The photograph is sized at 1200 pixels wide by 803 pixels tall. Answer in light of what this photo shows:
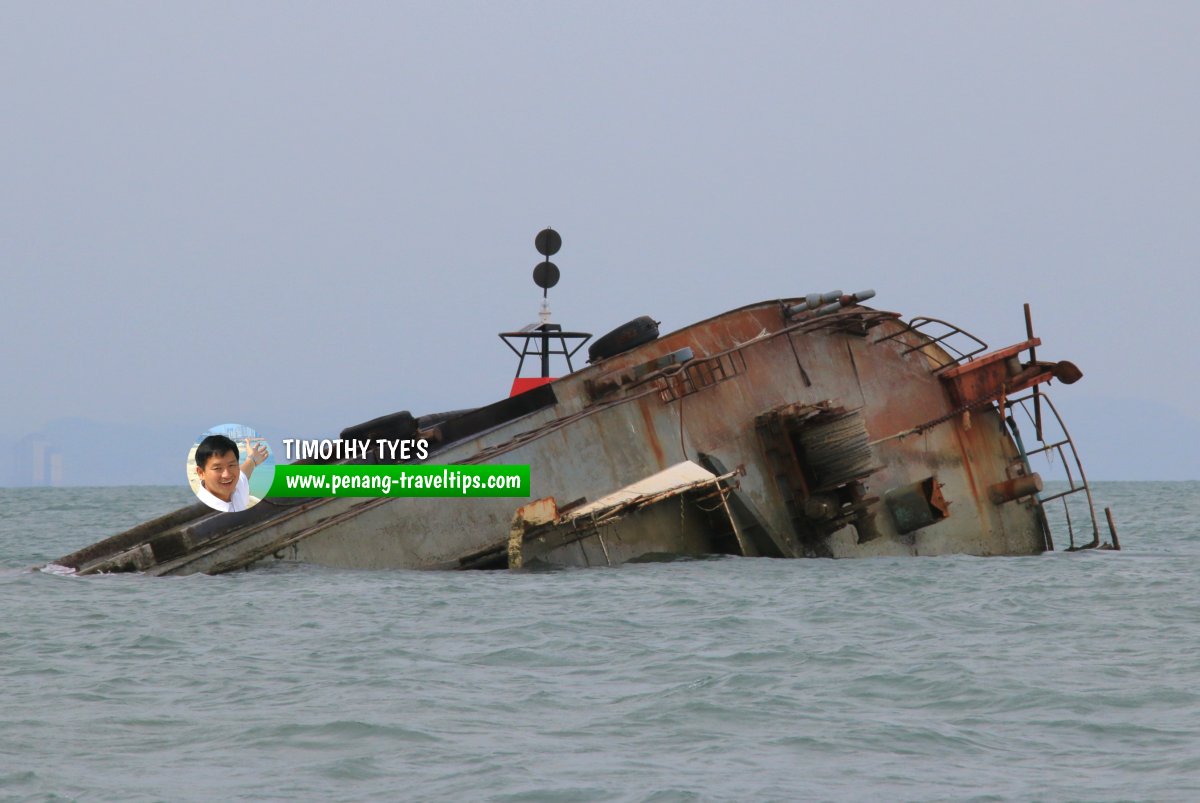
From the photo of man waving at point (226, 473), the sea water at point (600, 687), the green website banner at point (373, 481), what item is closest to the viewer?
the sea water at point (600, 687)

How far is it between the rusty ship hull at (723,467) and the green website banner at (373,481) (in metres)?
0.14

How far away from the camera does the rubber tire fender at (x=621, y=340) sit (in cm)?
1870

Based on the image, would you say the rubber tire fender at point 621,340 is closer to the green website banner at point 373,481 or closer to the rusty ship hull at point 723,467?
the rusty ship hull at point 723,467

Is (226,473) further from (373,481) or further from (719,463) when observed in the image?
(719,463)

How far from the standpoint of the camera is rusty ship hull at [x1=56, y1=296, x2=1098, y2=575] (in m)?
17.2

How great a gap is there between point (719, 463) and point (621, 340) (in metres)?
2.00

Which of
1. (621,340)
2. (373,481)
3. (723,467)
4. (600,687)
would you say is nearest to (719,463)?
(723,467)

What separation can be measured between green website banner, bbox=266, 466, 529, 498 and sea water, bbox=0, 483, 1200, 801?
3.15ft

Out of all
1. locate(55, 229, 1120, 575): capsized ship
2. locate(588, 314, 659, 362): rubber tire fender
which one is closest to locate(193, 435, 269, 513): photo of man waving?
locate(55, 229, 1120, 575): capsized ship

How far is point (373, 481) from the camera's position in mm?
17125

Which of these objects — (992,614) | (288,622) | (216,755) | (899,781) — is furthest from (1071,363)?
(216,755)

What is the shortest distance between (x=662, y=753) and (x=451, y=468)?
8761 mm

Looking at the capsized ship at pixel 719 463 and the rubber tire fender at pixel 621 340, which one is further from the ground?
the rubber tire fender at pixel 621 340

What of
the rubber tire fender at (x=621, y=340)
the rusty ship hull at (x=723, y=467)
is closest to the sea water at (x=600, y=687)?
the rusty ship hull at (x=723, y=467)
